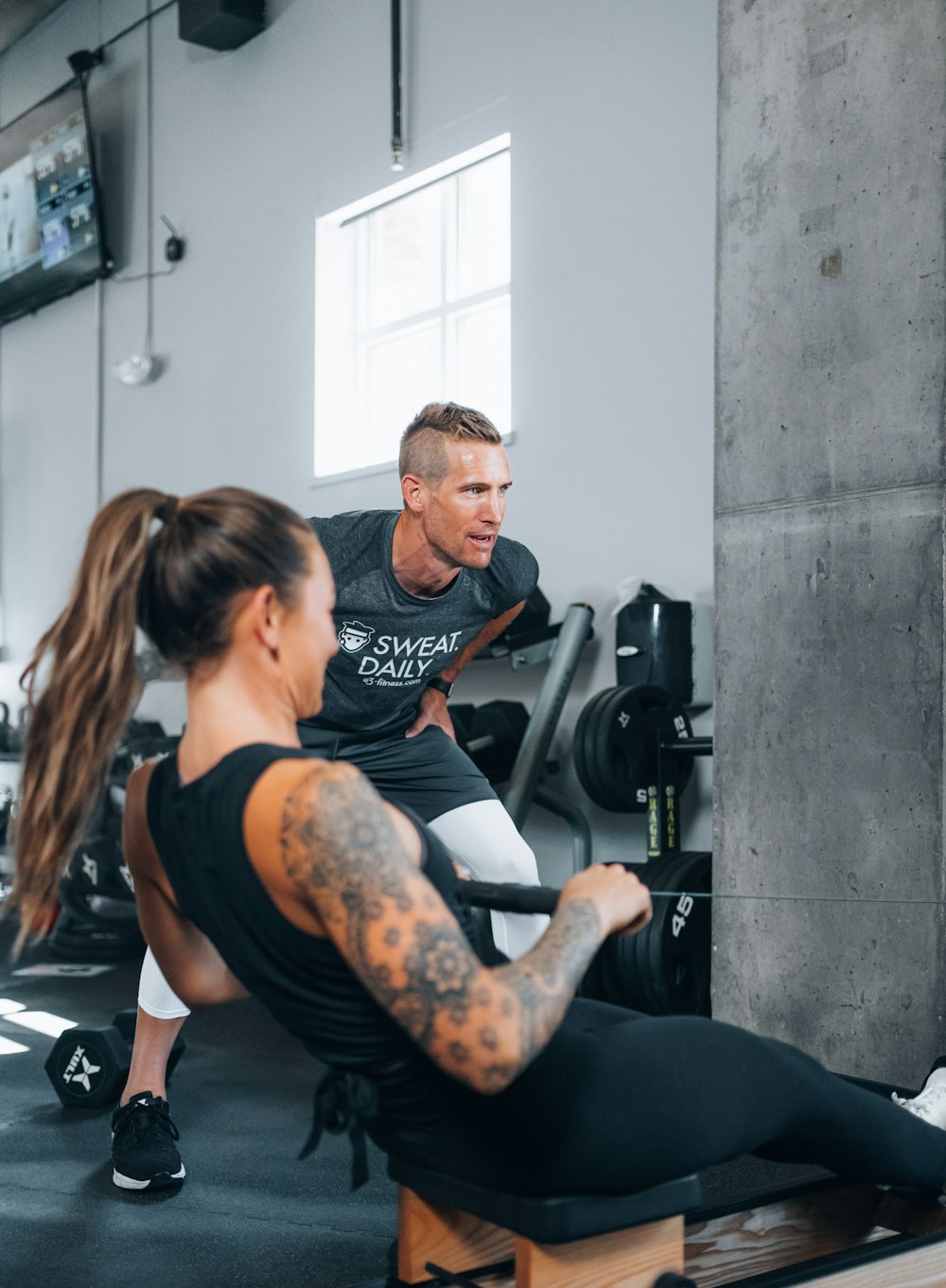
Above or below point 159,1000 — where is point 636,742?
above

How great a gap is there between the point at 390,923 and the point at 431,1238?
0.54m

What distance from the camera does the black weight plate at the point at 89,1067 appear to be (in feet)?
8.48

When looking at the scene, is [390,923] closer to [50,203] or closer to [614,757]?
[614,757]

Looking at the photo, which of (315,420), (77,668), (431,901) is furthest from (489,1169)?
(315,420)

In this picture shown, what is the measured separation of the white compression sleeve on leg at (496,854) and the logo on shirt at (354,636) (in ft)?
1.07

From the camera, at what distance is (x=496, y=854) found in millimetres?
2154

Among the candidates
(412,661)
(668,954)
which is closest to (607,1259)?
(412,661)

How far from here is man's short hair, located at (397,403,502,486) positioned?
7.26 ft

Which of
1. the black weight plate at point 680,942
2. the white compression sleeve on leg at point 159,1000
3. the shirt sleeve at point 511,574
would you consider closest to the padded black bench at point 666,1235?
the white compression sleeve on leg at point 159,1000

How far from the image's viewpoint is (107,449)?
6.29 m

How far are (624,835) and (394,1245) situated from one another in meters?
2.54

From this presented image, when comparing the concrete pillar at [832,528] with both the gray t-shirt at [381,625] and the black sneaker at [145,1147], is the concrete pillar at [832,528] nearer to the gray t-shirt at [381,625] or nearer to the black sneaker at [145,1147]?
the gray t-shirt at [381,625]

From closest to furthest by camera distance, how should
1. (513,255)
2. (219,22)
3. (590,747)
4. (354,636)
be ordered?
(354,636)
(590,747)
(513,255)
(219,22)

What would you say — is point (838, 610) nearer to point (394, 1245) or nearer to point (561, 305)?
point (394, 1245)
